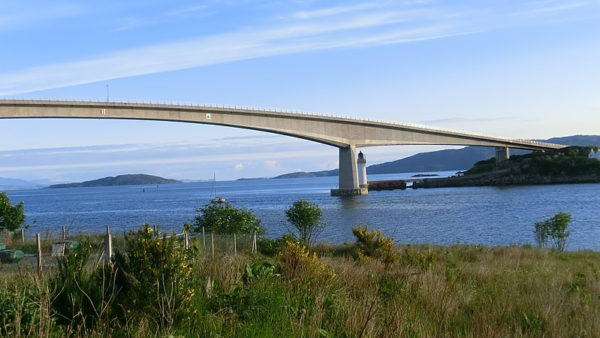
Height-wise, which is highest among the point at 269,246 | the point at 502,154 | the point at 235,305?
the point at 502,154

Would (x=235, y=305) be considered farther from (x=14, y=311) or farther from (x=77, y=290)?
(x=14, y=311)

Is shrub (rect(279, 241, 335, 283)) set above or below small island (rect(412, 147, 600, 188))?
below

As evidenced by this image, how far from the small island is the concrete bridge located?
7427mm

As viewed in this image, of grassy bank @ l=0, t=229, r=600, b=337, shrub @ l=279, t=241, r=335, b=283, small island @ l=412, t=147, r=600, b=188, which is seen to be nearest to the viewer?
grassy bank @ l=0, t=229, r=600, b=337

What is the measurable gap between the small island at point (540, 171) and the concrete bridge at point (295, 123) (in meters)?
7.43

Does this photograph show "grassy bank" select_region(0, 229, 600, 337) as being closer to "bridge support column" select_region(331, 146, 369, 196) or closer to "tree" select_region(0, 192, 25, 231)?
"tree" select_region(0, 192, 25, 231)

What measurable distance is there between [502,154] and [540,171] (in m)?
8.57

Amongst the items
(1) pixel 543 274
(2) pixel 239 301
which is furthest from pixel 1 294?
(1) pixel 543 274

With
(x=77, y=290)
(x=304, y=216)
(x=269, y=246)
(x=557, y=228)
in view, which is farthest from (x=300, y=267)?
(x=557, y=228)

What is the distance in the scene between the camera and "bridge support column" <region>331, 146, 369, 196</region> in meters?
83.8

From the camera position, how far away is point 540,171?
110m

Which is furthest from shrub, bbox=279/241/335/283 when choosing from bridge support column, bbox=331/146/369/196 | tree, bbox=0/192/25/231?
bridge support column, bbox=331/146/369/196

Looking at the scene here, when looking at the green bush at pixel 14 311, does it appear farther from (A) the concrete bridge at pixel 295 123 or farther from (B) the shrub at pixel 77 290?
(A) the concrete bridge at pixel 295 123

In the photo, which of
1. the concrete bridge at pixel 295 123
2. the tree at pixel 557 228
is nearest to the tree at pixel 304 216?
the tree at pixel 557 228
